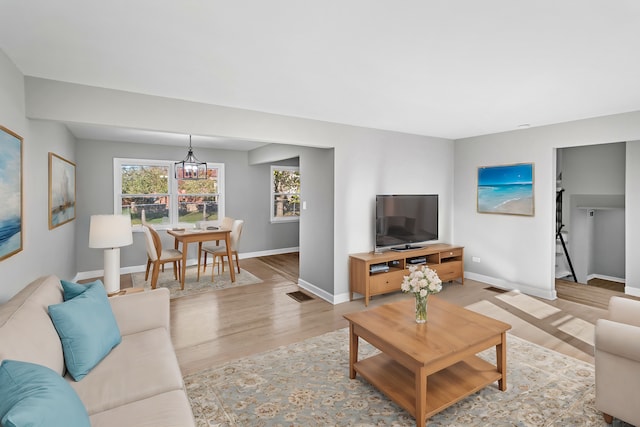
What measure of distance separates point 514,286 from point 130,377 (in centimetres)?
493

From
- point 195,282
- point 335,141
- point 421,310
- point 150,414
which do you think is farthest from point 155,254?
point 421,310

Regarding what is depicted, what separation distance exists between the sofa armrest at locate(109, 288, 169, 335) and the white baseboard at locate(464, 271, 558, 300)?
4.61 metres

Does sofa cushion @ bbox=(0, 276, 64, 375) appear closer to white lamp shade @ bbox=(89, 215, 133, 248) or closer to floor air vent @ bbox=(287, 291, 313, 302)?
white lamp shade @ bbox=(89, 215, 133, 248)

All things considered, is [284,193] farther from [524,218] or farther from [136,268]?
[524,218]

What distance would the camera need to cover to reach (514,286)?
488 cm

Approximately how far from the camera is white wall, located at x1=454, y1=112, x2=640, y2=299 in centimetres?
411

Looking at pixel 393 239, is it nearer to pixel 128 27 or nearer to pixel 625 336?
pixel 625 336

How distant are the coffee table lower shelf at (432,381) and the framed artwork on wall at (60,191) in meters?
3.57

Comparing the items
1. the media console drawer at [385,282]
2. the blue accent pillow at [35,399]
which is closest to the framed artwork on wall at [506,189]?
the media console drawer at [385,282]

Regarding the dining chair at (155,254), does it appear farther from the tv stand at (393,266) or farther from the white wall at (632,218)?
the white wall at (632,218)

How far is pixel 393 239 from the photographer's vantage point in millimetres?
4781

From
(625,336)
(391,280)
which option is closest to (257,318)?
(391,280)

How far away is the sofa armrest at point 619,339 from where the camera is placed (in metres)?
1.84

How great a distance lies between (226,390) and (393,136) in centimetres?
387
